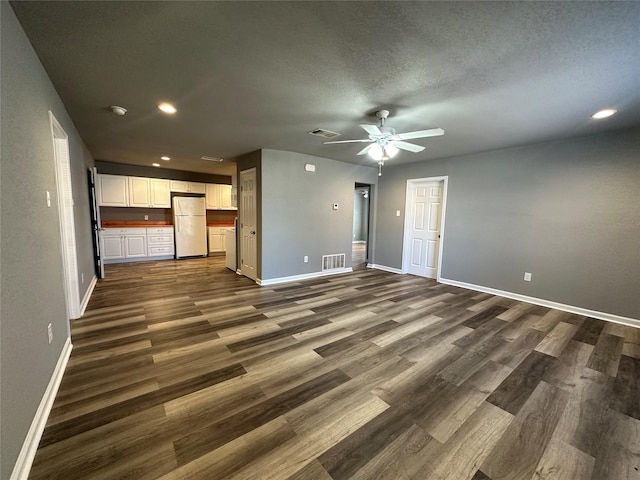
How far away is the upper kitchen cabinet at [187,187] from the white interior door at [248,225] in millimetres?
2700

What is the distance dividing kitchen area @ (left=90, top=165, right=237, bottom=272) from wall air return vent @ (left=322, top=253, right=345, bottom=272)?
6.72ft

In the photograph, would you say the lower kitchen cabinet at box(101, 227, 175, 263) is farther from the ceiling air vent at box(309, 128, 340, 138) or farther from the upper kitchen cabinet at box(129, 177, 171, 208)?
the ceiling air vent at box(309, 128, 340, 138)

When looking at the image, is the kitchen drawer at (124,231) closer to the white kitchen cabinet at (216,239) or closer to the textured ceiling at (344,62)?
the white kitchen cabinet at (216,239)

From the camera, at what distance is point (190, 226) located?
706 cm

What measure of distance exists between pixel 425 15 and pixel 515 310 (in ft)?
13.1

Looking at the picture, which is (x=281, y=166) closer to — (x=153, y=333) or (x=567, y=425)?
(x=153, y=333)

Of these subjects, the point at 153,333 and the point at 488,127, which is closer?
A: the point at 153,333

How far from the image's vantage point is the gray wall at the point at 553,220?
10.9ft

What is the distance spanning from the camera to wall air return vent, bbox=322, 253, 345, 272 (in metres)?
5.58

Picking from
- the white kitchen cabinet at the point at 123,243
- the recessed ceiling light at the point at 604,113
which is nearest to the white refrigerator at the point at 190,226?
the white kitchen cabinet at the point at 123,243

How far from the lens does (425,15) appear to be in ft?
4.79

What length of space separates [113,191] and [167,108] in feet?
16.0

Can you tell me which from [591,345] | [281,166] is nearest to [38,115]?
[281,166]

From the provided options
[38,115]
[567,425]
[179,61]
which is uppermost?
[179,61]
